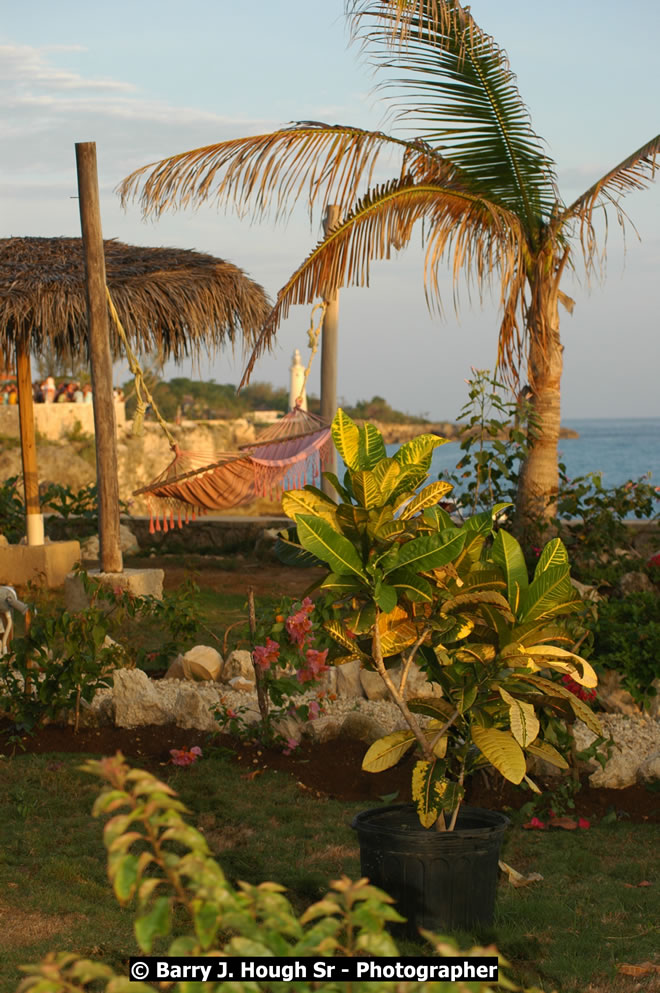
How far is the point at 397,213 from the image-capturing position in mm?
5926

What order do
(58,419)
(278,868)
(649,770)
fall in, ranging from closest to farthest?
(278,868), (649,770), (58,419)

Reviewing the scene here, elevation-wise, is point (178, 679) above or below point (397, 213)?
below

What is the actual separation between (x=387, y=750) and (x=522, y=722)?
16.9 inches

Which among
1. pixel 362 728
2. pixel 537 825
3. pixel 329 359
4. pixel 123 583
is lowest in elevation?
pixel 537 825

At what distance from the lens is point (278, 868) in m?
3.05

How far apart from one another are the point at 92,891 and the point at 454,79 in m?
4.75

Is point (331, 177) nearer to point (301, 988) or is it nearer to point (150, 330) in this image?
point (150, 330)

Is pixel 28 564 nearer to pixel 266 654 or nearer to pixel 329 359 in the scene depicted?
pixel 329 359

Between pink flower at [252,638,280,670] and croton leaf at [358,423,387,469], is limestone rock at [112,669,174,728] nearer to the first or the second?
pink flower at [252,638,280,670]

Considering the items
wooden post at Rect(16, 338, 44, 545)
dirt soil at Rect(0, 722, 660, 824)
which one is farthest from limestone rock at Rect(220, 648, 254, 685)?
wooden post at Rect(16, 338, 44, 545)

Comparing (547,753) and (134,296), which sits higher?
(134,296)

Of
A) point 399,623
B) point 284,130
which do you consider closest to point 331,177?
point 284,130

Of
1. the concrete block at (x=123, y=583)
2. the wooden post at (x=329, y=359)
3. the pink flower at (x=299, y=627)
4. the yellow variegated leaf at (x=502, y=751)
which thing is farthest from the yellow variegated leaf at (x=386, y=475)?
the wooden post at (x=329, y=359)

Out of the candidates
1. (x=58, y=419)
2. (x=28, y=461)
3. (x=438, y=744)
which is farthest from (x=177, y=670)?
(x=58, y=419)
